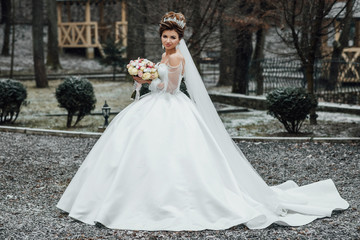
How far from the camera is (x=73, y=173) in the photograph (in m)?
8.18

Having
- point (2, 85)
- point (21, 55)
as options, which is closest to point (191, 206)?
point (2, 85)

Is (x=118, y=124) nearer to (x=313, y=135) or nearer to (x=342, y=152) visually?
(x=342, y=152)

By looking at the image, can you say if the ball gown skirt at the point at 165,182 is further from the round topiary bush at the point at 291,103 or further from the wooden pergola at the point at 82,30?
the wooden pergola at the point at 82,30

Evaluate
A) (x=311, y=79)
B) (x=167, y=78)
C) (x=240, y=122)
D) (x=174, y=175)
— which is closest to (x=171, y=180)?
(x=174, y=175)

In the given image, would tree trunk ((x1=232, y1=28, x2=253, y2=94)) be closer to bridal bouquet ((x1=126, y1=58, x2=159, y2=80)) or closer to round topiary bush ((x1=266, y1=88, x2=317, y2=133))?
round topiary bush ((x1=266, y1=88, x2=317, y2=133))

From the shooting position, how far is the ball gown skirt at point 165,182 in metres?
5.34

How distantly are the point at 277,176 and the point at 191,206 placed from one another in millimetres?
2915

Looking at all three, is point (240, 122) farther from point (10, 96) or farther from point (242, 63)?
point (10, 96)

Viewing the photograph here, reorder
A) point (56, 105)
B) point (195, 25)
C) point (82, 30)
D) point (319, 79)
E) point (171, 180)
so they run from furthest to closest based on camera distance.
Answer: point (82, 30) < point (319, 79) < point (56, 105) < point (195, 25) < point (171, 180)

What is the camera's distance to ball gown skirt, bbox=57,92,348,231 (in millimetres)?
5344

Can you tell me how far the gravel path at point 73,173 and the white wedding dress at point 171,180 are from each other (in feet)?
0.45

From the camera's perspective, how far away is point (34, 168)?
8445mm

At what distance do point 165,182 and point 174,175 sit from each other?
0.11 metres

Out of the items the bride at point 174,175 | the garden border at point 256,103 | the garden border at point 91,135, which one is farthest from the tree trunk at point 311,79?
the bride at point 174,175
